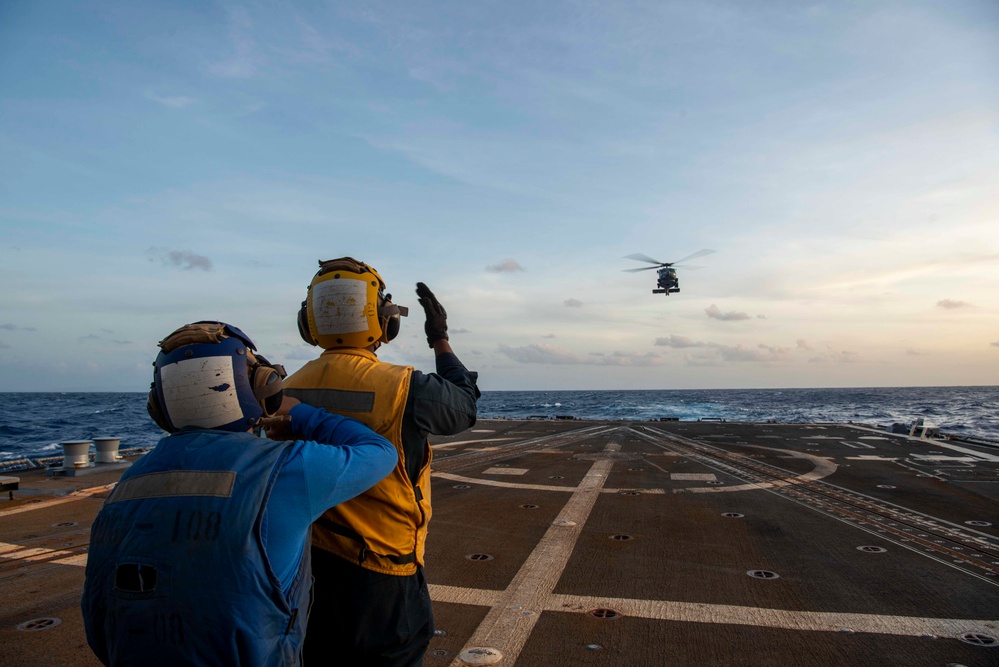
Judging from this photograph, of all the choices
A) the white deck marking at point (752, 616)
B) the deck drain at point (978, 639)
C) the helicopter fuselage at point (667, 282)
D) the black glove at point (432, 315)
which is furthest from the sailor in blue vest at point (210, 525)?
the helicopter fuselage at point (667, 282)

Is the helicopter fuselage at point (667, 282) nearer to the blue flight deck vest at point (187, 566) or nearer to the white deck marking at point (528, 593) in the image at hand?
the white deck marking at point (528, 593)

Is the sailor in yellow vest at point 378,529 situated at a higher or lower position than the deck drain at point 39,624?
→ higher

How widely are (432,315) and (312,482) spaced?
1373 mm

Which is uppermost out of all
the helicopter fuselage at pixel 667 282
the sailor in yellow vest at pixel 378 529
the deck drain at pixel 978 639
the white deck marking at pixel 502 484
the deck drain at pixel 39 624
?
the helicopter fuselage at pixel 667 282

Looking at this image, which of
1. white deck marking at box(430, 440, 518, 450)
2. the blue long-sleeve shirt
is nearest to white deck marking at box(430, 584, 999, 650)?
the blue long-sleeve shirt

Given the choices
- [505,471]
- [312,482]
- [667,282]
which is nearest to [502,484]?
[505,471]

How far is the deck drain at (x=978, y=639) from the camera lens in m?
4.51

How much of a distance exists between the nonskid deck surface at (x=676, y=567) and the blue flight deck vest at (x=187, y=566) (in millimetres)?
2925

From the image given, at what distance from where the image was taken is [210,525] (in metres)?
1.75

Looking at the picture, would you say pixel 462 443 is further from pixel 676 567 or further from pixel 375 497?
pixel 375 497

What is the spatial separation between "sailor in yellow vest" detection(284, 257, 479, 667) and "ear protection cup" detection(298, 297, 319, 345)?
247 mm

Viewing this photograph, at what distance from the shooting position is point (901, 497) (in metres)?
10.1

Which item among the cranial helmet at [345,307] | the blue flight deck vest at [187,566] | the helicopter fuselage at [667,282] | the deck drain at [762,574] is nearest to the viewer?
the blue flight deck vest at [187,566]

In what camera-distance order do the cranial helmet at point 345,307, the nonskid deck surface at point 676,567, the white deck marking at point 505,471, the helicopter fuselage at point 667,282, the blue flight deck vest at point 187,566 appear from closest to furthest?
1. the blue flight deck vest at point 187,566
2. the cranial helmet at point 345,307
3. the nonskid deck surface at point 676,567
4. the white deck marking at point 505,471
5. the helicopter fuselage at point 667,282
